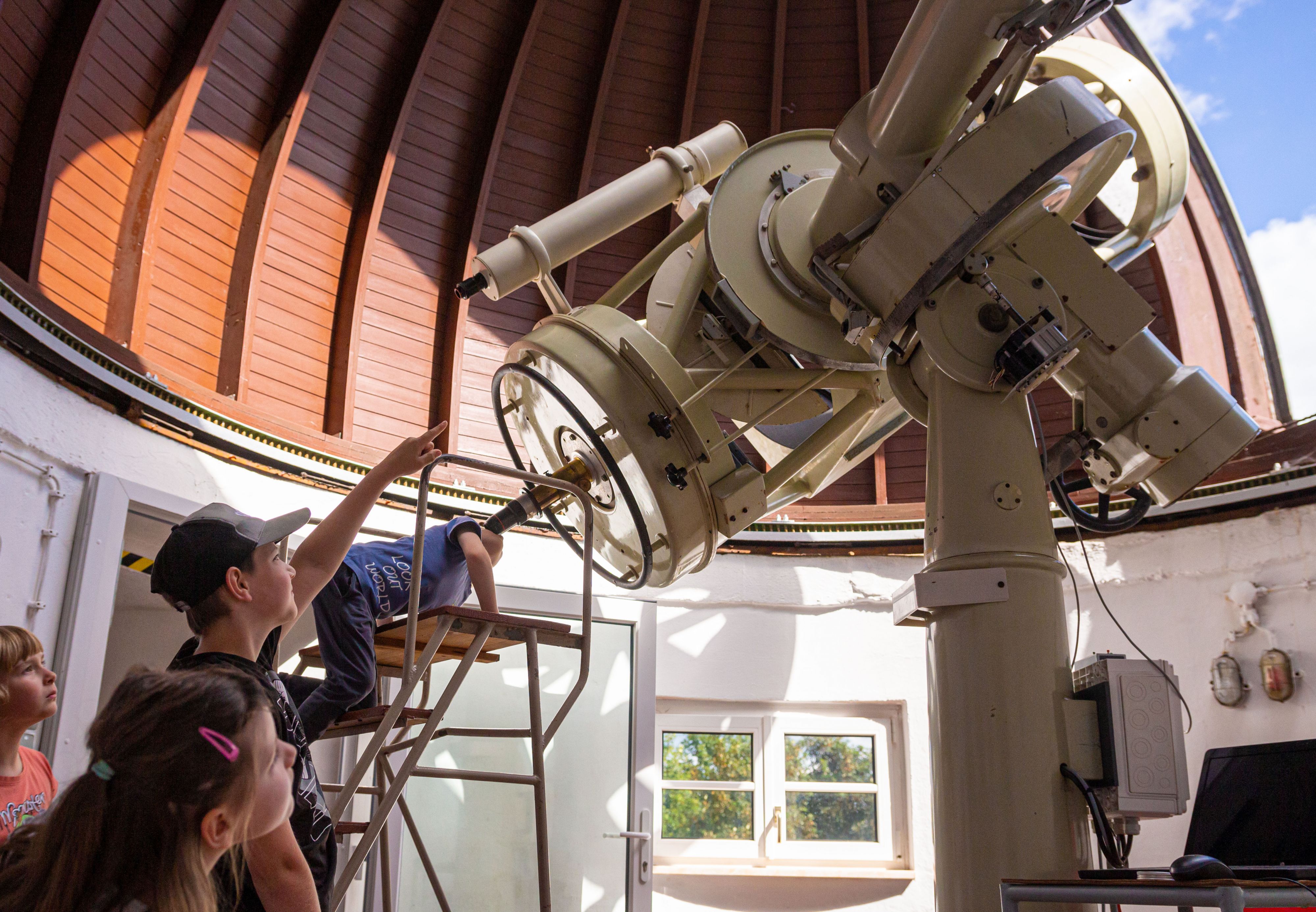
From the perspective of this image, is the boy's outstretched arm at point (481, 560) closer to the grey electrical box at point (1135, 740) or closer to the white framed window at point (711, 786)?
the grey electrical box at point (1135, 740)

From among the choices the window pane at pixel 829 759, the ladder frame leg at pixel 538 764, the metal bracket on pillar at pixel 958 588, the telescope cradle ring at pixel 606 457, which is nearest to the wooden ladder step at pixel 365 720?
the ladder frame leg at pixel 538 764

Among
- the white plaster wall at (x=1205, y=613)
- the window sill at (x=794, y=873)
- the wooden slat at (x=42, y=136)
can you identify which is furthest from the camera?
the window sill at (x=794, y=873)

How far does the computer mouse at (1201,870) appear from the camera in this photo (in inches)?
68.5

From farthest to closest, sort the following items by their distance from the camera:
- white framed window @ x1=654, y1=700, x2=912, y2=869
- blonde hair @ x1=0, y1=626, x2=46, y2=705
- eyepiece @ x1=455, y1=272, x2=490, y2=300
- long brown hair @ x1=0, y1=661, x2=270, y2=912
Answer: white framed window @ x1=654, y1=700, x2=912, y2=869, eyepiece @ x1=455, y1=272, x2=490, y2=300, blonde hair @ x1=0, y1=626, x2=46, y2=705, long brown hair @ x1=0, y1=661, x2=270, y2=912

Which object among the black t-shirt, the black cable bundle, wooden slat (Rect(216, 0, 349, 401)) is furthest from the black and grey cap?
wooden slat (Rect(216, 0, 349, 401))

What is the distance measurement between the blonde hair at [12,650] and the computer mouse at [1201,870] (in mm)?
2448

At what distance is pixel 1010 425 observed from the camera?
95.7 inches

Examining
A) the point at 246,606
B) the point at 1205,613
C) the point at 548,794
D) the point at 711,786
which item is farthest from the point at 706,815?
the point at 246,606

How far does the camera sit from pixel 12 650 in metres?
2.40

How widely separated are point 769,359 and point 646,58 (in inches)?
149

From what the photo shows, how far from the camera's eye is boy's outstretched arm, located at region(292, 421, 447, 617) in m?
2.08

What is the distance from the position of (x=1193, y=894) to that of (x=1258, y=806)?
1983 mm

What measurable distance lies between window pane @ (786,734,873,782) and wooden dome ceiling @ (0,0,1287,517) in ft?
4.18

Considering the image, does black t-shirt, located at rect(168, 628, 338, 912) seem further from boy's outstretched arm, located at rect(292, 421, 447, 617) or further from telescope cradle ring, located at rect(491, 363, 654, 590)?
telescope cradle ring, located at rect(491, 363, 654, 590)
